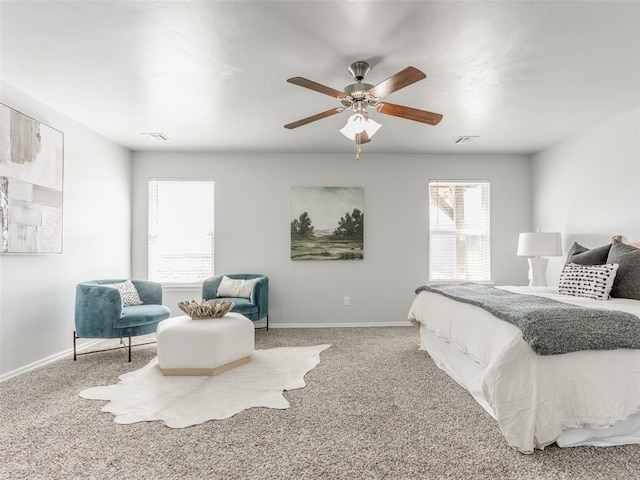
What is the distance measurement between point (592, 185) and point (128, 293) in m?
5.38

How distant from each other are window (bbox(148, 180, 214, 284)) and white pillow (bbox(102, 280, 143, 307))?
1043 mm

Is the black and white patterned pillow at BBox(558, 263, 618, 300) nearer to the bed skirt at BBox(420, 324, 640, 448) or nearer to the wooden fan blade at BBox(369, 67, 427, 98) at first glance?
the bed skirt at BBox(420, 324, 640, 448)

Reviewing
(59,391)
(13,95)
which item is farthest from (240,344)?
(13,95)

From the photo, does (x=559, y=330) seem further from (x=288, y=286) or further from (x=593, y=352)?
(x=288, y=286)

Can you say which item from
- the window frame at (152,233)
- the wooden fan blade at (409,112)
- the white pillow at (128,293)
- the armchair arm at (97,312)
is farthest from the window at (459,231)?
the armchair arm at (97,312)

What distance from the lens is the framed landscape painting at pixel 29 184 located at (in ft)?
10.6

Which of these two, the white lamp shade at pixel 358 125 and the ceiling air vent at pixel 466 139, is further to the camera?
the ceiling air vent at pixel 466 139

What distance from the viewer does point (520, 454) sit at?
80.0 inches

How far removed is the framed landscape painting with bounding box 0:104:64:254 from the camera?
3234 mm

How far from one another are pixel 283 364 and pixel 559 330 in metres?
2.35

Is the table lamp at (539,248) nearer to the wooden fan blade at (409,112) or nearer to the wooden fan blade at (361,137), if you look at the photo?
the wooden fan blade at (409,112)

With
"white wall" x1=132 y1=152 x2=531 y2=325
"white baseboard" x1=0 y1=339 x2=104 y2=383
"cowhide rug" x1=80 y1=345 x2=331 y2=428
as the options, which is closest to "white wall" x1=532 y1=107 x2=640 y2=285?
"white wall" x1=132 y1=152 x2=531 y2=325

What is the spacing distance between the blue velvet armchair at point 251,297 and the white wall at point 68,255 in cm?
122

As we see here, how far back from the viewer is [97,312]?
3.74 metres
